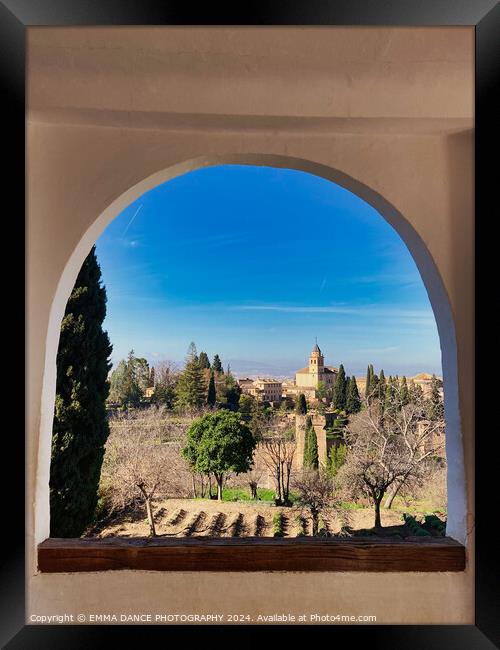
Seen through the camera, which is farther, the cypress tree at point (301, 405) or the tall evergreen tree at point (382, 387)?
the cypress tree at point (301, 405)

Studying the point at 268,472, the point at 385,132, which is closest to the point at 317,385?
the point at 268,472

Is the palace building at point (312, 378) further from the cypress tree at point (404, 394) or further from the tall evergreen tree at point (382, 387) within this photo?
the cypress tree at point (404, 394)

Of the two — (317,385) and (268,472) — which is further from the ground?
(317,385)

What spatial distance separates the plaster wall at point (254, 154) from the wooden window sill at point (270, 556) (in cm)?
3

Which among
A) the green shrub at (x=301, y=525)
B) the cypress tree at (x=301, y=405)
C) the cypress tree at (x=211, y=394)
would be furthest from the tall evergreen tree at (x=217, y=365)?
the green shrub at (x=301, y=525)

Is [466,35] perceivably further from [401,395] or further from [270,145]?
[401,395]

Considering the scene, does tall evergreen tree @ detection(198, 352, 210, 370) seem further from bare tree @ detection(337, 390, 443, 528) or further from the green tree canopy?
bare tree @ detection(337, 390, 443, 528)

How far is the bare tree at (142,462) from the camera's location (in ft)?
31.8

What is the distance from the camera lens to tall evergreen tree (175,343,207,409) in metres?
12.6

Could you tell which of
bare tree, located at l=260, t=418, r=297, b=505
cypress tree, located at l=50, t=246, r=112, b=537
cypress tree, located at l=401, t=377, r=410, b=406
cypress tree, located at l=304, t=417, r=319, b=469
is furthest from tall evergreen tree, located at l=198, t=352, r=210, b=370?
cypress tree, located at l=50, t=246, r=112, b=537

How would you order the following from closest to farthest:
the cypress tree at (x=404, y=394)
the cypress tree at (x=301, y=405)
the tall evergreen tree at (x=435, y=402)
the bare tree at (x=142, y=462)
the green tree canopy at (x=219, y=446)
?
1. the bare tree at (x=142, y=462)
2. the tall evergreen tree at (x=435, y=402)
3. the green tree canopy at (x=219, y=446)
4. the cypress tree at (x=404, y=394)
5. the cypress tree at (x=301, y=405)

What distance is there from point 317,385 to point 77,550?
11.2 metres

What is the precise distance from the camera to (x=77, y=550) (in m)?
1.25

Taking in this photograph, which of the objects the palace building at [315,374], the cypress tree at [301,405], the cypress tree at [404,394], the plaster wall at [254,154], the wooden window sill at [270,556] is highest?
the plaster wall at [254,154]
